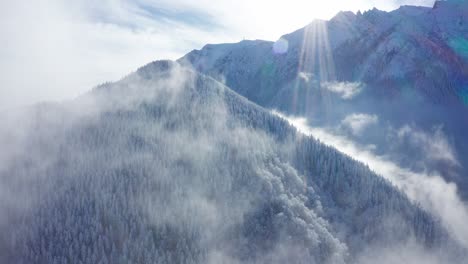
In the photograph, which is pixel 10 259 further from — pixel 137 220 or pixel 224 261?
pixel 224 261

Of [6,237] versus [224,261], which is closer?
[6,237]

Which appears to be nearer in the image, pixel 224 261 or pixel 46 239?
pixel 46 239

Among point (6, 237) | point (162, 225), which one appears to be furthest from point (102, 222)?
point (6, 237)

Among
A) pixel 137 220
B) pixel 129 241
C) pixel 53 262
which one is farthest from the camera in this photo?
pixel 137 220

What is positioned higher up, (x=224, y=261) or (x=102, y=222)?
(x=102, y=222)

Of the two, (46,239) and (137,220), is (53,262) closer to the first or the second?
(46,239)

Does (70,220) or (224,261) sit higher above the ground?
(70,220)

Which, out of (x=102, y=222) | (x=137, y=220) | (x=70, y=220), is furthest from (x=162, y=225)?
(x=70, y=220)

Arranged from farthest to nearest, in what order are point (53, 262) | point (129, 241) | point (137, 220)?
point (137, 220) < point (129, 241) < point (53, 262)
